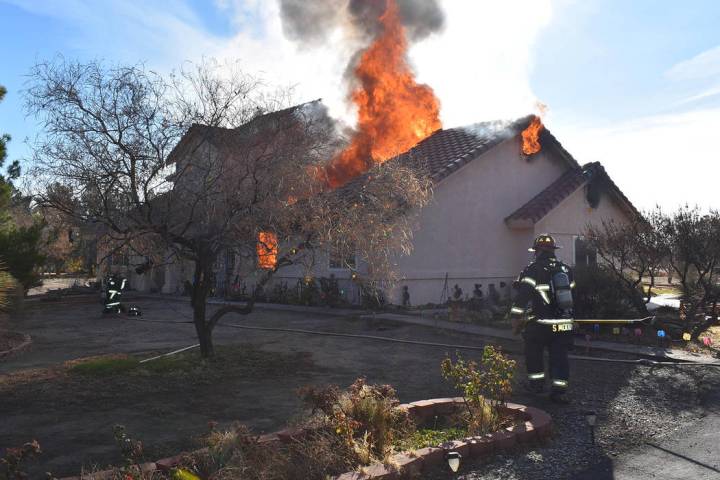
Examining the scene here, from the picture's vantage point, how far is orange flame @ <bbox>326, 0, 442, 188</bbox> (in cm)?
1350

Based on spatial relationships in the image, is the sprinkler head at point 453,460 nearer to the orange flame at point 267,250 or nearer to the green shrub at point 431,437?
the green shrub at point 431,437

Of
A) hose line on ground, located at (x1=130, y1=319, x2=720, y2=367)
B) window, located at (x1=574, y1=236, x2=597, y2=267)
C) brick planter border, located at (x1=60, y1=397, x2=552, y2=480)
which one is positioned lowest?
brick planter border, located at (x1=60, y1=397, x2=552, y2=480)

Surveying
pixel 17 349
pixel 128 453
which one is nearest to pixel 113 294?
pixel 17 349

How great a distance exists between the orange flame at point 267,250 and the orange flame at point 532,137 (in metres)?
12.1

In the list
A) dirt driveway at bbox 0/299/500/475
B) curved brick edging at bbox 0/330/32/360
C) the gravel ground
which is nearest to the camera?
the gravel ground

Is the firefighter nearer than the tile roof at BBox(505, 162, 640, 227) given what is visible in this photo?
Yes

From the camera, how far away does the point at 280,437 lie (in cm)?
459

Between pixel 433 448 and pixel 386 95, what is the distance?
1104 centimetres

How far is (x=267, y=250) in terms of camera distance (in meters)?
8.35

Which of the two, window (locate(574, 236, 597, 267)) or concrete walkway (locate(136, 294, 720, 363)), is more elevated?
window (locate(574, 236, 597, 267))

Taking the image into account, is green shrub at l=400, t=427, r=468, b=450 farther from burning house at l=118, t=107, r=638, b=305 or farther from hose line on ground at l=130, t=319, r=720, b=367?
burning house at l=118, t=107, r=638, b=305

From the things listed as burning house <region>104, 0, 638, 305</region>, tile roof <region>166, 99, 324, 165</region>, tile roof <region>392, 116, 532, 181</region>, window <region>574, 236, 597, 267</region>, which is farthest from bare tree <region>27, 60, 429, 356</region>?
window <region>574, 236, 597, 267</region>

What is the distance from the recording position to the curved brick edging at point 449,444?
13.3ft

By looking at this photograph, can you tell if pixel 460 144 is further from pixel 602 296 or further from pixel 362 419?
pixel 362 419
